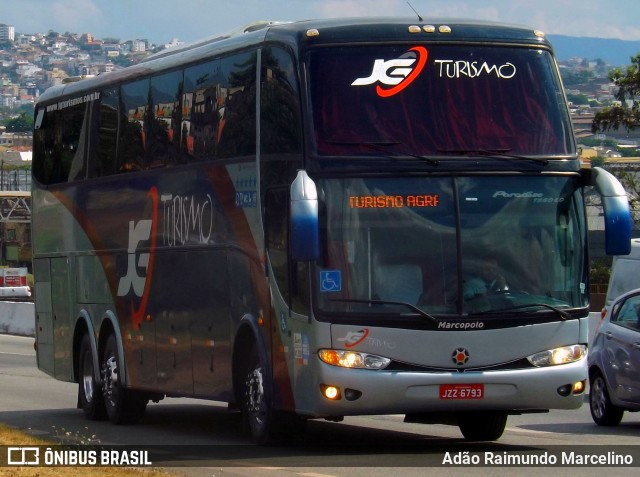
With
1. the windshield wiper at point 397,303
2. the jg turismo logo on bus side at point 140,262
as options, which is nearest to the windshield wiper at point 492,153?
the windshield wiper at point 397,303

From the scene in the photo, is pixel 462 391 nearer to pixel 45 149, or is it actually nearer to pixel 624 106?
pixel 45 149

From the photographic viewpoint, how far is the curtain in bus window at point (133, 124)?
17672mm

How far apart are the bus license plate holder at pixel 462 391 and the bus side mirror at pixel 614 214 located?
5.40 ft

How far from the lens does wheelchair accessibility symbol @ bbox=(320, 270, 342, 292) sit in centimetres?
1304

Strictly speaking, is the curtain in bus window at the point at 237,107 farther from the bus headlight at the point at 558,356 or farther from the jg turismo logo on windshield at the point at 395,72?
the bus headlight at the point at 558,356

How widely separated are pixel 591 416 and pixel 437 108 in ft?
21.6

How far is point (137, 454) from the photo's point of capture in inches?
559

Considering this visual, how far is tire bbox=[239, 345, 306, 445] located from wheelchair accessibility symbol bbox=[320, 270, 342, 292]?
1.37m

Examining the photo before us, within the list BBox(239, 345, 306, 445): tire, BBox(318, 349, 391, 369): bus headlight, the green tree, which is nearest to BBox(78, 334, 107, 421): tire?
BBox(239, 345, 306, 445): tire

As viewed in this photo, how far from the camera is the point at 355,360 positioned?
1297cm

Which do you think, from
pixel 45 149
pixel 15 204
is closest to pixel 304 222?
pixel 45 149

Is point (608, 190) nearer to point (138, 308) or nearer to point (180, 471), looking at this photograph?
point (180, 471)

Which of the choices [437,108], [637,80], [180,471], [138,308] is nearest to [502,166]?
[437,108]

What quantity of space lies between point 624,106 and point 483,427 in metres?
36.1
